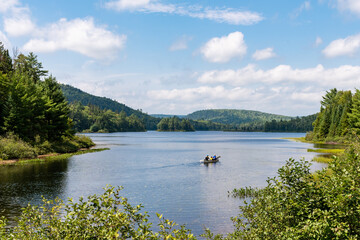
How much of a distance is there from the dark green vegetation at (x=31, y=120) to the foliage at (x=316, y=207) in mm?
59191

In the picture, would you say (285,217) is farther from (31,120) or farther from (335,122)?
(335,122)

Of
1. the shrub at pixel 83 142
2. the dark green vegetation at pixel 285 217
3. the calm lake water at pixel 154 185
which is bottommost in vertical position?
the calm lake water at pixel 154 185

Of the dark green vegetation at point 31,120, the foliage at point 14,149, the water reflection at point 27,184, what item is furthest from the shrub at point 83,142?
the water reflection at point 27,184

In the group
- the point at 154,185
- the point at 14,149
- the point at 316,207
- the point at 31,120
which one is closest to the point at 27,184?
the point at 154,185

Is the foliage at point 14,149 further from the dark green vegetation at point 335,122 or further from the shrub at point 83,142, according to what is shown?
the dark green vegetation at point 335,122

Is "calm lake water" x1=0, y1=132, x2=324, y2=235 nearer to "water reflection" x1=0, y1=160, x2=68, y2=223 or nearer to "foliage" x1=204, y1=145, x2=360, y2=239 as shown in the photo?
"water reflection" x1=0, y1=160, x2=68, y2=223

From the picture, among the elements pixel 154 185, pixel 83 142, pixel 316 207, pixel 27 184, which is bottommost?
pixel 154 185

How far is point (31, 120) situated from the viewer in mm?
73312

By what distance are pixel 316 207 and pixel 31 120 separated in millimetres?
75878

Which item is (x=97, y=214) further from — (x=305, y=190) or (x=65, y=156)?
(x=65, y=156)

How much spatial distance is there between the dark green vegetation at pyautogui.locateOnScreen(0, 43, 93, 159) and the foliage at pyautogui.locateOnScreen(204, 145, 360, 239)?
194ft

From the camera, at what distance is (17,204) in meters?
28.2

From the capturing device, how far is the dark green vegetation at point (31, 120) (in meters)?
62.7

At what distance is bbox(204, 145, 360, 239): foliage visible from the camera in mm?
8244
